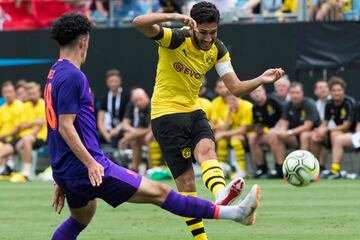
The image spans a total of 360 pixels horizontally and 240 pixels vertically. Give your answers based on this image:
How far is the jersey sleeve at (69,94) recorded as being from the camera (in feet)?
25.5

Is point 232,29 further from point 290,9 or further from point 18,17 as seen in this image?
point 18,17

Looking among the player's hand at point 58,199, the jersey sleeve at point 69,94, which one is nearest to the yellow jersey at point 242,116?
the player's hand at point 58,199

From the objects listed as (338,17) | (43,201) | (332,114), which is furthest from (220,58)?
(338,17)

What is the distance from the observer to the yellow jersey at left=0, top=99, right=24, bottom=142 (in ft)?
69.9

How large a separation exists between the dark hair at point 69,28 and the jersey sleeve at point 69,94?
36cm

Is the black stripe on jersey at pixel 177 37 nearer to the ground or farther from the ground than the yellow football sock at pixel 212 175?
farther from the ground

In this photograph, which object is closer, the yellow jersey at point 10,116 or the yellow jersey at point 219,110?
the yellow jersey at point 219,110

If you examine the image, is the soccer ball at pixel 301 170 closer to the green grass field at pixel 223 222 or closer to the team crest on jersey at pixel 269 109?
the green grass field at pixel 223 222

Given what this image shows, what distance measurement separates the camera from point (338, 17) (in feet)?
66.8

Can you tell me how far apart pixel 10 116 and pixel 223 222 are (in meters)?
9.81

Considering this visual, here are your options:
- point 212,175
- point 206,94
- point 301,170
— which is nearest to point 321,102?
point 206,94

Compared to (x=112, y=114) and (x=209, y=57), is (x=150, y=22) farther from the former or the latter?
(x=112, y=114)

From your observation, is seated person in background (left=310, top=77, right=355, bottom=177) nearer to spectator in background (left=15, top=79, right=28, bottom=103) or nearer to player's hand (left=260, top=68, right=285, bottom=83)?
spectator in background (left=15, top=79, right=28, bottom=103)

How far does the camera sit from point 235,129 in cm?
1998
